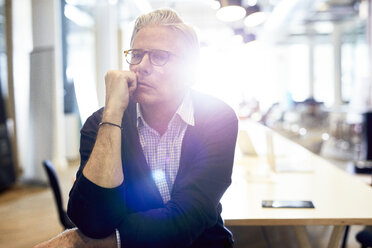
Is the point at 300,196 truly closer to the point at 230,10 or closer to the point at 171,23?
the point at 171,23

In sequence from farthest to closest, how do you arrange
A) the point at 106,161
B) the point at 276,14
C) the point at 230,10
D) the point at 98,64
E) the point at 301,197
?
the point at 276,14 < the point at 98,64 < the point at 230,10 < the point at 301,197 < the point at 106,161

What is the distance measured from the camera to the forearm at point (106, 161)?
3.67ft

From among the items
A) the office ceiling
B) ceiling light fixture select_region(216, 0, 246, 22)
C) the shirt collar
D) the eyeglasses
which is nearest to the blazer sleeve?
the shirt collar

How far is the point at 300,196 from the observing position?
187 centimetres

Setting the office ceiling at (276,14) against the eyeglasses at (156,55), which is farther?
the office ceiling at (276,14)

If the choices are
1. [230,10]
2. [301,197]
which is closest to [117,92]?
[301,197]

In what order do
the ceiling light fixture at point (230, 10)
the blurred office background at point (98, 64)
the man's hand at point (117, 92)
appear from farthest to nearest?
1. the blurred office background at point (98, 64)
2. the ceiling light fixture at point (230, 10)
3. the man's hand at point (117, 92)

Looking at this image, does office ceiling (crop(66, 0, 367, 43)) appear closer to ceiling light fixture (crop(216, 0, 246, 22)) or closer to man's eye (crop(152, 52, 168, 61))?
ceiling light fixture (crop(216, 0, 246, 22))

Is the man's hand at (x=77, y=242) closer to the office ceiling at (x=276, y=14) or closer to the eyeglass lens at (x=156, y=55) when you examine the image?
the eyeglass lens at (x=156, y=55)

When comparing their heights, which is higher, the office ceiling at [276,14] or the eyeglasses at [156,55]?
the office ceiling at [276,14]

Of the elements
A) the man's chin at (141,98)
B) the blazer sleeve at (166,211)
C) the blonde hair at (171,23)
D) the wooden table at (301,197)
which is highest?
the blonde hair at (171,23)

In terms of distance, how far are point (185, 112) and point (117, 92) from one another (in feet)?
0.84

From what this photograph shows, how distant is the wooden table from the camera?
1540mm

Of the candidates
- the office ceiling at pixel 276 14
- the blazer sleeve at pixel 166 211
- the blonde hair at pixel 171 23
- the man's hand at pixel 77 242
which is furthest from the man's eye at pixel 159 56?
the office ceiling at pixel 276 14
